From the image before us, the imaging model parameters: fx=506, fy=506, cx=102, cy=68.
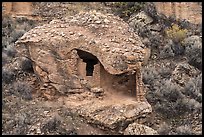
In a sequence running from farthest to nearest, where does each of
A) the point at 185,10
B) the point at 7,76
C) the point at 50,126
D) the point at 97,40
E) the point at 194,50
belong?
1. the point at 185,10
2. the point at 194,50
3. the point at 7,76
4. the point at 97,40
5. the point at 50,126

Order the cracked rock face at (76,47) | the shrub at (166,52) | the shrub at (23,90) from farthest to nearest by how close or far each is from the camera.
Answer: the shrub at (166,52), the shrub at (23,90), the cracked rock face at (76,47)

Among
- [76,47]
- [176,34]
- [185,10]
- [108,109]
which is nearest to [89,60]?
[76,47]

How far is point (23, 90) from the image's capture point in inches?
524

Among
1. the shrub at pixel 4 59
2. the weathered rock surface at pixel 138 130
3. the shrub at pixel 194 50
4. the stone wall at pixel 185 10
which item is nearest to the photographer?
the weathered rock surface at pixel 138 130

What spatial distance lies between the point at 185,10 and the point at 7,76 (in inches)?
349

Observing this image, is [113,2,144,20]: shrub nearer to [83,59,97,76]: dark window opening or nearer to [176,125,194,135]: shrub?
[83,59,97,76]: dark window opening

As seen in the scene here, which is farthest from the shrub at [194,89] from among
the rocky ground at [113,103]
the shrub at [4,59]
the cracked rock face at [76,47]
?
the shrub at [4,59]

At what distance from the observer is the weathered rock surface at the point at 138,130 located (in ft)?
39.5

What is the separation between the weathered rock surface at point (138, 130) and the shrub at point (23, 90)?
108 inches

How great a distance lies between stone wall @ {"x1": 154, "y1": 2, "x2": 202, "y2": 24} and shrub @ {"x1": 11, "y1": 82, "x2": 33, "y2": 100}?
8.55 m

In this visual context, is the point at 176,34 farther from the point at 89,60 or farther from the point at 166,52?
the point at 89,60

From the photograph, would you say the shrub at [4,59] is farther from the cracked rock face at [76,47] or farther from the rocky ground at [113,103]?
the cracked rock face at [76,47]

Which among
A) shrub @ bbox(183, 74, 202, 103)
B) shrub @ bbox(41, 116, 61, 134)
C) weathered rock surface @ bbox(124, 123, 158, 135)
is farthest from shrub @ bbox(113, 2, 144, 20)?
shrub @ bbox(41, 116, 61, 134)

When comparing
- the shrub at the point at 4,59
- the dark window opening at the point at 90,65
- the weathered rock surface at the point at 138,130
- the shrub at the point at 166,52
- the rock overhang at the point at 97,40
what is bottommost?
the weathered rock surface at the point at 138,130
